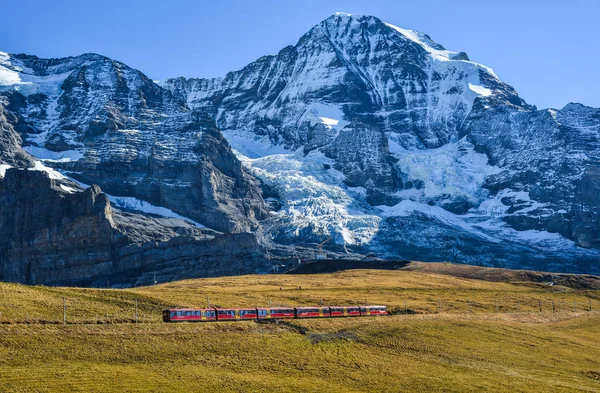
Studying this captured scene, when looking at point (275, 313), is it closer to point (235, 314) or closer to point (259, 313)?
point (259, 313)

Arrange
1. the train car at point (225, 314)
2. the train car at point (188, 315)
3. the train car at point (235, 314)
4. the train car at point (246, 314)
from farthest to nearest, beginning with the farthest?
1. the train car at point (246, 314)
2. the train car at point (235, 314)
3. the train car at point (225, 314)
4. the train car at point (188, 315)

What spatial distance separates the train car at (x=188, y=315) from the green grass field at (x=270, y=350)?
9.08 feet

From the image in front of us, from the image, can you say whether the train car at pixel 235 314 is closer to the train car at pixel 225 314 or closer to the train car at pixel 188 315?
the train car at pixel 225 314

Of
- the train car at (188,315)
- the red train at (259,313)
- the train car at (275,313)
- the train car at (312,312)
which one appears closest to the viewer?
the train car at (188,315)

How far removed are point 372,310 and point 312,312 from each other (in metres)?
13.4

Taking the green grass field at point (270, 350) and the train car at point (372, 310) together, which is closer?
the green grass field at point (270, 350)

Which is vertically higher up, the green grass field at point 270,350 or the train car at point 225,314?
the train car at point 225,314

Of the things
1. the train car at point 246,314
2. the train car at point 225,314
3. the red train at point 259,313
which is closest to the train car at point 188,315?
the red train at point 259,313

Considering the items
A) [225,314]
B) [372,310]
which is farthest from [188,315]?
[372,310]

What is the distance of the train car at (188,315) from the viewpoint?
112m

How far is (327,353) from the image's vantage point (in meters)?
105

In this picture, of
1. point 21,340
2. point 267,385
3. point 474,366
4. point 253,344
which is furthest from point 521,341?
point 21,340

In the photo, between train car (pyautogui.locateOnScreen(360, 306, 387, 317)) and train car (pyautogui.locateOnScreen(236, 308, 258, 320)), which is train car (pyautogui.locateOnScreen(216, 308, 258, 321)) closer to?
train car (pyautogui.locateOnScreen(236, 308, 258, 320))

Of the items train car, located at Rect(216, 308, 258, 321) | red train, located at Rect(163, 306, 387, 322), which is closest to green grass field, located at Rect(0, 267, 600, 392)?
train car, located at Rect(216, 308, 258, 321)
